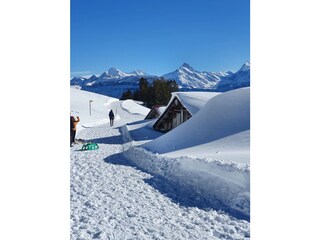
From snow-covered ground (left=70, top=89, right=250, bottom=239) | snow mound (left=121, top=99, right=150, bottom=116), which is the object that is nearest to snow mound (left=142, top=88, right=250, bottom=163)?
snow-covered ground (left=70, top=89, right=250, bottom=239)

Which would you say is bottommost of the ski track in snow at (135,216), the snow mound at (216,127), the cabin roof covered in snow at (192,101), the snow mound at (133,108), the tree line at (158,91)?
the ski track in snow at (135,216)

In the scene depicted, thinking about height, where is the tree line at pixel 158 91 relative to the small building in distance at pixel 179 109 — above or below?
above

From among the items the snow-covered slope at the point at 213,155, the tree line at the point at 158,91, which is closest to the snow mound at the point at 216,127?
the snow-covered slope at the point at 213,155

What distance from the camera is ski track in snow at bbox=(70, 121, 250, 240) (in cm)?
273

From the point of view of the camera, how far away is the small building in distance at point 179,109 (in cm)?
1255

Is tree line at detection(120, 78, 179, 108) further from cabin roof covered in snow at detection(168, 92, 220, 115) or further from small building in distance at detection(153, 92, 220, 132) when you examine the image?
cabin roof covered in snow at detection(168, 92, 220, 115)

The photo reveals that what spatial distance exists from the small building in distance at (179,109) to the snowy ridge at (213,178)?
6846 mm

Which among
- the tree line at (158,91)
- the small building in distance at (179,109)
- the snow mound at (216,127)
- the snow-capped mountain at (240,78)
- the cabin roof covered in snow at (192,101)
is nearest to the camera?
the snow-capped mountain at (240,78)

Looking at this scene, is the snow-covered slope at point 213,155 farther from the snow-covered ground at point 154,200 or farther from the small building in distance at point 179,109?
the small building in distance at point 179,109
